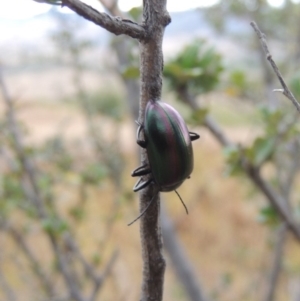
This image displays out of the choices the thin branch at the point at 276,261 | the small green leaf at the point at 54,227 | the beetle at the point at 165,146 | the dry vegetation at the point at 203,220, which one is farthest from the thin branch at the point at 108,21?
the dry vegetation at the point at 203,220

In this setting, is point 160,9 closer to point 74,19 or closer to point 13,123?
point 13,123

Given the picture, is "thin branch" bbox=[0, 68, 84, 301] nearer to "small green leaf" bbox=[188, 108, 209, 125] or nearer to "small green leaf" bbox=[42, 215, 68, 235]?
"small green leaf" bbox=[42, 215, 68, 235]

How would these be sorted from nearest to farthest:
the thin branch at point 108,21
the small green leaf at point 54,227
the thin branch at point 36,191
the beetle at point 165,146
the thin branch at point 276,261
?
the thin branch at point 108,21, the beetle at point 165,146, the small green leaf at point 54,227, the thin branch at point 36,191, the thin branch at point 276,261

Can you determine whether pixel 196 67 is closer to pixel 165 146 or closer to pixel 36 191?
pixel 165 146

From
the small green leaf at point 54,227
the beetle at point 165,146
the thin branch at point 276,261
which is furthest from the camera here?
the thin branch at point 276,261

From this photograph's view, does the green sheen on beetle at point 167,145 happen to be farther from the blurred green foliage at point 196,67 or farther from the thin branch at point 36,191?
the thin branch at point 36,191

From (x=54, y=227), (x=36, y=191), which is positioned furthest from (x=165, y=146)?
(x=36, y=191)

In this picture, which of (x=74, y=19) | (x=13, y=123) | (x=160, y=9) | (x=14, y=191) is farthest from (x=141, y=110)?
(x=74, y=19)

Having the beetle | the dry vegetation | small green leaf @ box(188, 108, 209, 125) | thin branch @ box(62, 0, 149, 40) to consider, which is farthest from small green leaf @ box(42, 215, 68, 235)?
the dry vegetation
